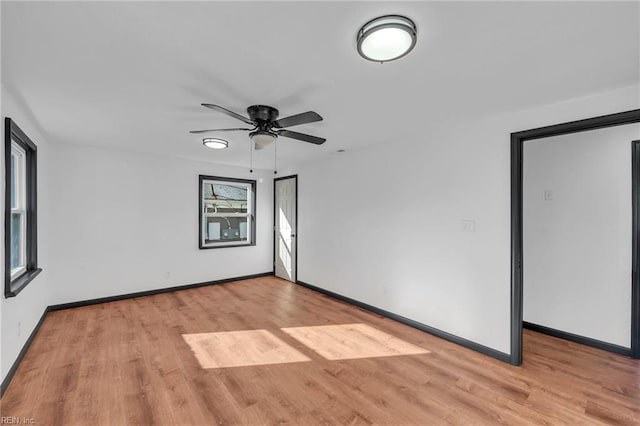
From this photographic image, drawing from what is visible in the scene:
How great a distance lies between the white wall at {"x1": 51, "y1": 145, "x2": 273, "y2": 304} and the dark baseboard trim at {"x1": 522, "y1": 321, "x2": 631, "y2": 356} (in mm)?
4856

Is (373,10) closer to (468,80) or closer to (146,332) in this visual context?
(468,80)

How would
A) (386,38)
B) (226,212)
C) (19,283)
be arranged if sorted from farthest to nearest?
(226,212) < (19,283) < (386,38)

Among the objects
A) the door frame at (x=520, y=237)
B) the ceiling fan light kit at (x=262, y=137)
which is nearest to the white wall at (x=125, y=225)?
the ceiling fan light kit at (x=262, y=137)

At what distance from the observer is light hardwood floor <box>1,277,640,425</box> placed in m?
1.90

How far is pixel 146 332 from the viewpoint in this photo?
3.19 meters

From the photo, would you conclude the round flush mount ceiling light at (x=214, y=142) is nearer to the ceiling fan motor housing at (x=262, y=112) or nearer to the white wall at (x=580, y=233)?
the ceiling fan motor housing at (x=262, y=112)

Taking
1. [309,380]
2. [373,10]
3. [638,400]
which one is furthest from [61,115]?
[638,400]

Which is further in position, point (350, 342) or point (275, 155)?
point (275, 155)

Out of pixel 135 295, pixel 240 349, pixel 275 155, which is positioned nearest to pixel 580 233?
pixel 240 349

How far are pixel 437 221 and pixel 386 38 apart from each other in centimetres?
226

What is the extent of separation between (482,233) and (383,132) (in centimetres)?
155

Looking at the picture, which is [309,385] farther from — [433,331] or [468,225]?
[468,225]

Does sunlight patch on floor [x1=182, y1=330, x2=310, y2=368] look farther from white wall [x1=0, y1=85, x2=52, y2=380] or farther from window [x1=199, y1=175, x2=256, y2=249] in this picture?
window [x1=199, y1=175, x2=256, y2=249]

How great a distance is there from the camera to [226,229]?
224 inches
